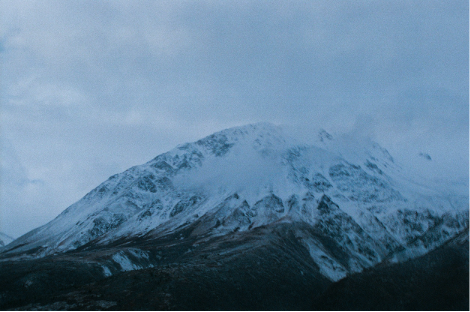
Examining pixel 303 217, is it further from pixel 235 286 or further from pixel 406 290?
pixel 235 286

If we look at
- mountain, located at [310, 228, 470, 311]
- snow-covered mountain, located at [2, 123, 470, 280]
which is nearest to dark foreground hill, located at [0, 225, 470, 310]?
mountain, located at [310, 228, 470, 311]

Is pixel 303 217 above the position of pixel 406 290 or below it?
below

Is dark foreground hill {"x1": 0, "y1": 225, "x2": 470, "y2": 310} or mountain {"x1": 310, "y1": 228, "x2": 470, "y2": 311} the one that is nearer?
dark foreground hill {"x1": 0, "y1": 225, "x2": 470, "y2": 310}

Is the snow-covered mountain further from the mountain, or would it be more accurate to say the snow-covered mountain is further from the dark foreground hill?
the mountain

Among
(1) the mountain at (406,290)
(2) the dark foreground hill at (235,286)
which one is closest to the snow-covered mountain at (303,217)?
(2) the dark foreground hill at (235,286)

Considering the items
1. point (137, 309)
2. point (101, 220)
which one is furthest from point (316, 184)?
point (137, 309)

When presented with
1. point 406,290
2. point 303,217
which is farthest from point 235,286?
point 303,217

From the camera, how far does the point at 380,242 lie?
5285 inches

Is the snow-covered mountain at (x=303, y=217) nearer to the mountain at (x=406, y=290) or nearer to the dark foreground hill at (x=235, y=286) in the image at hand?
the dark foreground hill at (x=235, y=286)

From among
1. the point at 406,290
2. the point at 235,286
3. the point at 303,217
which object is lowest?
the point at 303,217

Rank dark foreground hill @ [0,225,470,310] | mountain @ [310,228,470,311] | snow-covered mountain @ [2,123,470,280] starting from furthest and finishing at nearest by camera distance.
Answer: snow-covered mountain @ [2,123,470,280] → mountain @ [310,228,470,311] → dark foreground hill @ [0,225,470,310]

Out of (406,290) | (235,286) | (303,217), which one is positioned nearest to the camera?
(235,286)

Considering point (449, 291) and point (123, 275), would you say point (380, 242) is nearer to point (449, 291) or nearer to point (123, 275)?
point (449, 291)

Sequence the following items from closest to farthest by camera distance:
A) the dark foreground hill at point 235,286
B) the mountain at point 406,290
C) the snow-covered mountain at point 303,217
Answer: the dark foreground hill at point 235,286 < the mountain at point 406,290 < the snow-covered mountain at point 303,217
